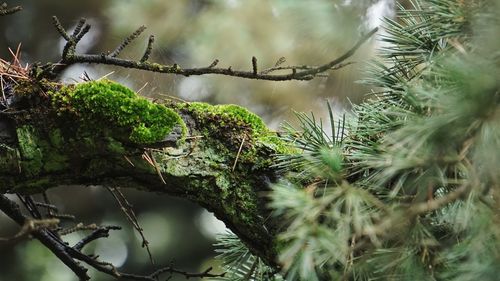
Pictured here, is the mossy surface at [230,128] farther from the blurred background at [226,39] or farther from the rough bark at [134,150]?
the blurred background at [226,39]

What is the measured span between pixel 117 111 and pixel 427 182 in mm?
439

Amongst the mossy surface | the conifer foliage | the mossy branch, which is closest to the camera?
the conifer foliage

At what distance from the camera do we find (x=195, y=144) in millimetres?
1008

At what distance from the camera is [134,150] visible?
93cm

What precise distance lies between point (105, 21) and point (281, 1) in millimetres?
487

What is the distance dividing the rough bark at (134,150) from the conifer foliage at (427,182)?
0.30 feet

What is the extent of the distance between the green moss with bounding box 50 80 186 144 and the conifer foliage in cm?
21

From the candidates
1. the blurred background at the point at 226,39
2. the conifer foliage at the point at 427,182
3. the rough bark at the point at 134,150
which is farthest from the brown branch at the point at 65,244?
the blurred background at the point at 226,39

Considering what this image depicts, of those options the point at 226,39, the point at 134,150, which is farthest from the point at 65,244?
the point at 226,39

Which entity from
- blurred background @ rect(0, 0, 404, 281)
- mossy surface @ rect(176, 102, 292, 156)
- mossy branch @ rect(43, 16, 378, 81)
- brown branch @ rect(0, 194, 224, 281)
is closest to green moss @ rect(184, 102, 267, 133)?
mossy surface @ rect(176, 102, 292, 156)

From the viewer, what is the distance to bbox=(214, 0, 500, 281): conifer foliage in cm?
65

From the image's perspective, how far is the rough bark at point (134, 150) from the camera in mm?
925

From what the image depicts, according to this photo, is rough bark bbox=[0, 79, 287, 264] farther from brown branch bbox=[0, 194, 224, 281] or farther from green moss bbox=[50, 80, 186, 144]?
brown branch bbox=[0, 194, 224, 281]

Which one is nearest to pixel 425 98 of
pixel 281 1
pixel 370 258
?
pixel 370 258
